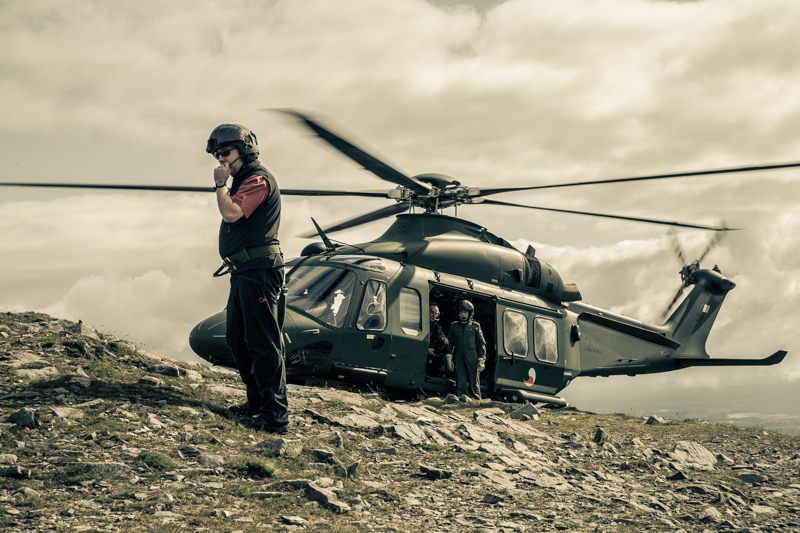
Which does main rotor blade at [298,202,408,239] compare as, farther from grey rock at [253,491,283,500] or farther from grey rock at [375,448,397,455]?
grey rock at [253,491,283,500]

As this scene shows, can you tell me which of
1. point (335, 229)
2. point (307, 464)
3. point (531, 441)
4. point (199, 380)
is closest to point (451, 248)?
point (335, 229)

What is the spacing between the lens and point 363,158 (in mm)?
9172

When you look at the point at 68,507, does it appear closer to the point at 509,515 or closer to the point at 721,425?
the point at 509,515

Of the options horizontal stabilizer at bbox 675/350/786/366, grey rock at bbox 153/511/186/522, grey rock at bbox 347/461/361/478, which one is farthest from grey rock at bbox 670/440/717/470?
horizontal stabilizer at bbox 675/350/786/366

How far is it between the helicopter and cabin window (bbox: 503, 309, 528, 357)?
0.08 feet

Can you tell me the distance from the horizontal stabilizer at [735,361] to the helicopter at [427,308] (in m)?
0.04

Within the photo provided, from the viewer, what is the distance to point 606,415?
11.0 metres

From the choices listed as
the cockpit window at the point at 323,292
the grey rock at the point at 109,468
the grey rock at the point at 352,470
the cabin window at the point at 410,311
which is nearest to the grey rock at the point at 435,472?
the grey rock at the point at 352,470

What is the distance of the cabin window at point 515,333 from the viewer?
1134cm

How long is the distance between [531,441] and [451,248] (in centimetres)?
471

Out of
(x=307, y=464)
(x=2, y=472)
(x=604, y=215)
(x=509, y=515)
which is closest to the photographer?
(x=2, y=472)

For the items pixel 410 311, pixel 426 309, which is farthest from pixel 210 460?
pixel 426 309

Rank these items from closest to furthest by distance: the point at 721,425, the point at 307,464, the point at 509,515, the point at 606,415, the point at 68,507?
the point at 68,507
the point at 509,515
the point at 307,464
the point at 721,425
the point at 606,415

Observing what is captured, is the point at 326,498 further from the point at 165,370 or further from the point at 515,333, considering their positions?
the point at 515,333
